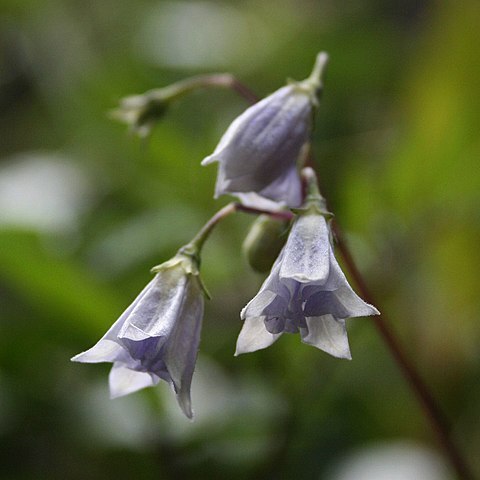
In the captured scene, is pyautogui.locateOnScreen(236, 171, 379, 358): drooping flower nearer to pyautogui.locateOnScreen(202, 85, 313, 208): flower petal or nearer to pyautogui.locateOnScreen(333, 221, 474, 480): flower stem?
pyautogui.locateOnScreen(202, 85, 313, 208): flower petal

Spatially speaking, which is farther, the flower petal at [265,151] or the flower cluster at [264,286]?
the flower petal at [265,151]

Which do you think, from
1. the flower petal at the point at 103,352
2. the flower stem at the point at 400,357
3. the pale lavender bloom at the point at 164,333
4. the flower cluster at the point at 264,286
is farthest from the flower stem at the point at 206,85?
the flower petal at the point at 103,352

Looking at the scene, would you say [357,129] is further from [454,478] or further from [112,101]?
[454,478]

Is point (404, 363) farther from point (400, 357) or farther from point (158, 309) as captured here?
point (158, 309)

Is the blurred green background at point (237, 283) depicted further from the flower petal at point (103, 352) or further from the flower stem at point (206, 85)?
the flower petal at point (103, 352)

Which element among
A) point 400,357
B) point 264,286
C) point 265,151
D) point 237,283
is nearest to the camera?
point 264,286

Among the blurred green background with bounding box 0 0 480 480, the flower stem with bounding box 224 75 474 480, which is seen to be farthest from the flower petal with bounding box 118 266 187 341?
the blurred green background with bounding box 0 0 480 480

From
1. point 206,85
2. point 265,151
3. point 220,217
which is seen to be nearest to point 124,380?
point 220,217
